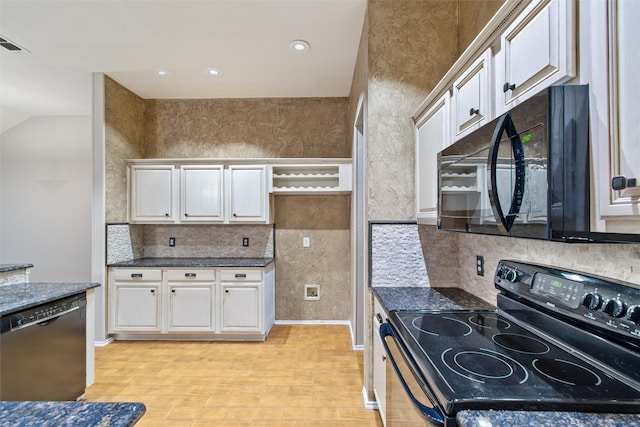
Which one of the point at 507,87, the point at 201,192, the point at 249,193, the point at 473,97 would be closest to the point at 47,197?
the point at 201,192

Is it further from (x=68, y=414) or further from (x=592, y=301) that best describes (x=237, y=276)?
(x=592, y=301)

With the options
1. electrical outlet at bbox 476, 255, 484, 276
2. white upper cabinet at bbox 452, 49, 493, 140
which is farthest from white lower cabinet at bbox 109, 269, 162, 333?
white upper cabinet at bbox 452, 49, 493, 140

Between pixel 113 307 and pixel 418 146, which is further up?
pixel 418 146

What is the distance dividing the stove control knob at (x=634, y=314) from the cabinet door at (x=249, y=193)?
3145 mm

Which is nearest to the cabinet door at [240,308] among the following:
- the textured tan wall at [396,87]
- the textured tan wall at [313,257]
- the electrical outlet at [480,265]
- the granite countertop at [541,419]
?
the textured tan wall at [313,257]

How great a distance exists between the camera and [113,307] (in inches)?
132

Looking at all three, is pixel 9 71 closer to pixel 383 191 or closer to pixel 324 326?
pixel 383 191

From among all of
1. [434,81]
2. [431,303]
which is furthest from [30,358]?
[434,81]

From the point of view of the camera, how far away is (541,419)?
2.45 feet

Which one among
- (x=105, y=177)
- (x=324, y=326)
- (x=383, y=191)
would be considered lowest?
(x=324, y=326)

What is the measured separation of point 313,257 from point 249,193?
3.76ft

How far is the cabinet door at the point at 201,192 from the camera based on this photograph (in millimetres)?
3600

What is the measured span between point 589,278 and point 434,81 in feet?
5.51

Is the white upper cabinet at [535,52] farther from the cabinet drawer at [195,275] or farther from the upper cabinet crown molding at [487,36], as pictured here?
the cabinet drawer at [195,275]
